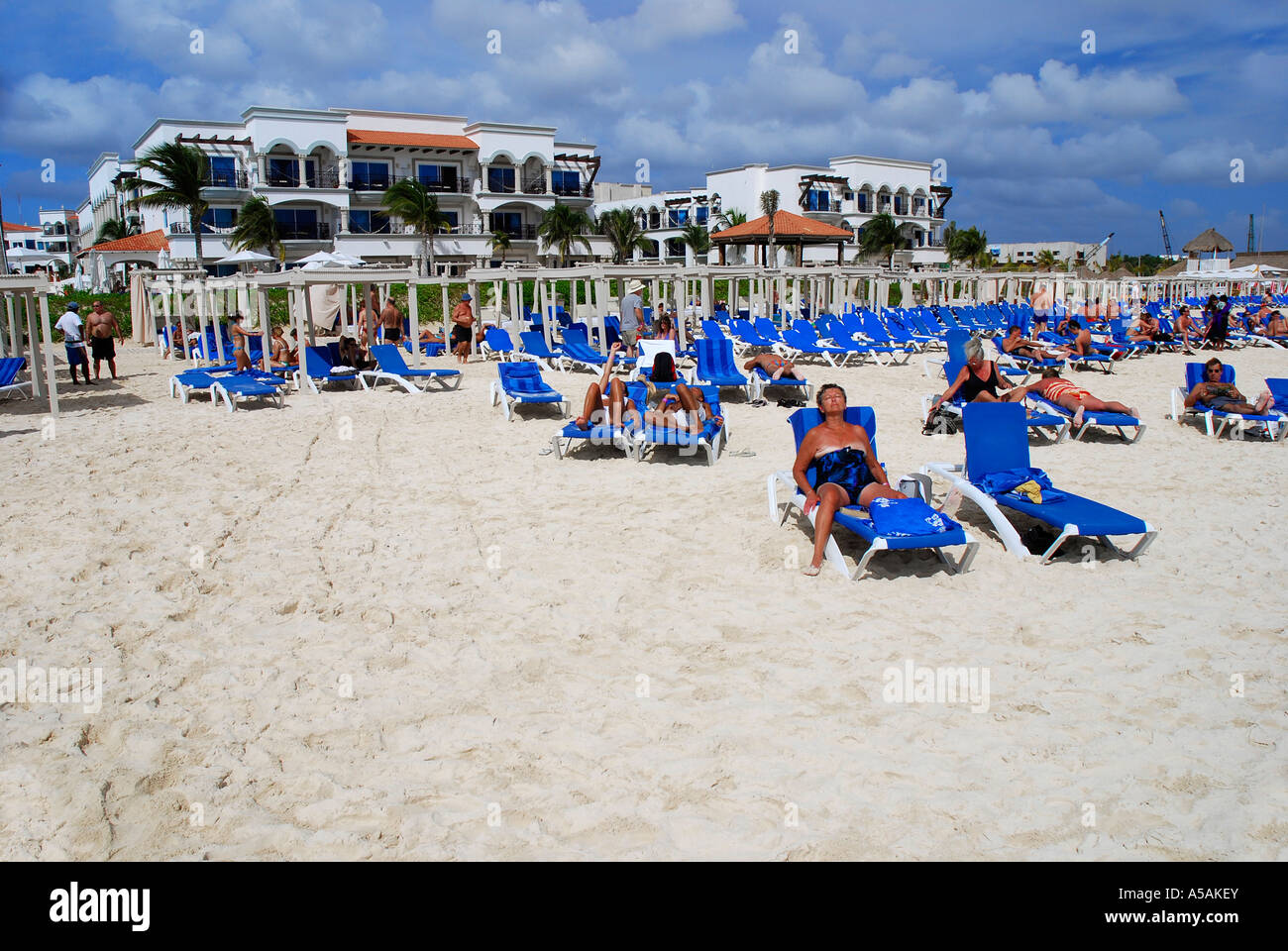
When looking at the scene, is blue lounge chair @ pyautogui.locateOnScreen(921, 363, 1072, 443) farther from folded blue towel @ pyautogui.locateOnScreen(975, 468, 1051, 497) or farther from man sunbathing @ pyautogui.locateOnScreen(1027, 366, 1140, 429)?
folded blue towel @ pyautogui.locateOnScreen(975, 468, 1051, 497)

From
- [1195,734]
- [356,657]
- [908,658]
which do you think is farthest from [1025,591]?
[356,657]

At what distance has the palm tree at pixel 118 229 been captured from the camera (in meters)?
48.7

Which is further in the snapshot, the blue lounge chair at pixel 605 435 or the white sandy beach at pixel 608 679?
the blue lounge chair at pixel 605 435

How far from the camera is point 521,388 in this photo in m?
10.3

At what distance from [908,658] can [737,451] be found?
14.6 feet

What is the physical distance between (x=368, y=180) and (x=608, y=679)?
46.0 m

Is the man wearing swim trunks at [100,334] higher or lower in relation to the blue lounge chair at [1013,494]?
higher

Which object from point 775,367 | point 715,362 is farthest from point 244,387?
point 775,367

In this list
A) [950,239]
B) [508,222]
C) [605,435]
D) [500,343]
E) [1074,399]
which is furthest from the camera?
[950,239]

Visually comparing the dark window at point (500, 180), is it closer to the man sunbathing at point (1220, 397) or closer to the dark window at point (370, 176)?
the dark window at point (370, 176)

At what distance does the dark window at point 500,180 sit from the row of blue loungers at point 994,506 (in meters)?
44.9

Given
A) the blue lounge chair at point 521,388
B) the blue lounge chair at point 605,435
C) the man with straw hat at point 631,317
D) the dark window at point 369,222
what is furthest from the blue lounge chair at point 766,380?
the dark window at point 369,222

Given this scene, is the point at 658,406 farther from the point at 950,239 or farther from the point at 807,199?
the point at 950,239

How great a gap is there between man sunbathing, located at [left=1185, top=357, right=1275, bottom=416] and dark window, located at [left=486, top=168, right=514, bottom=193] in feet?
141
